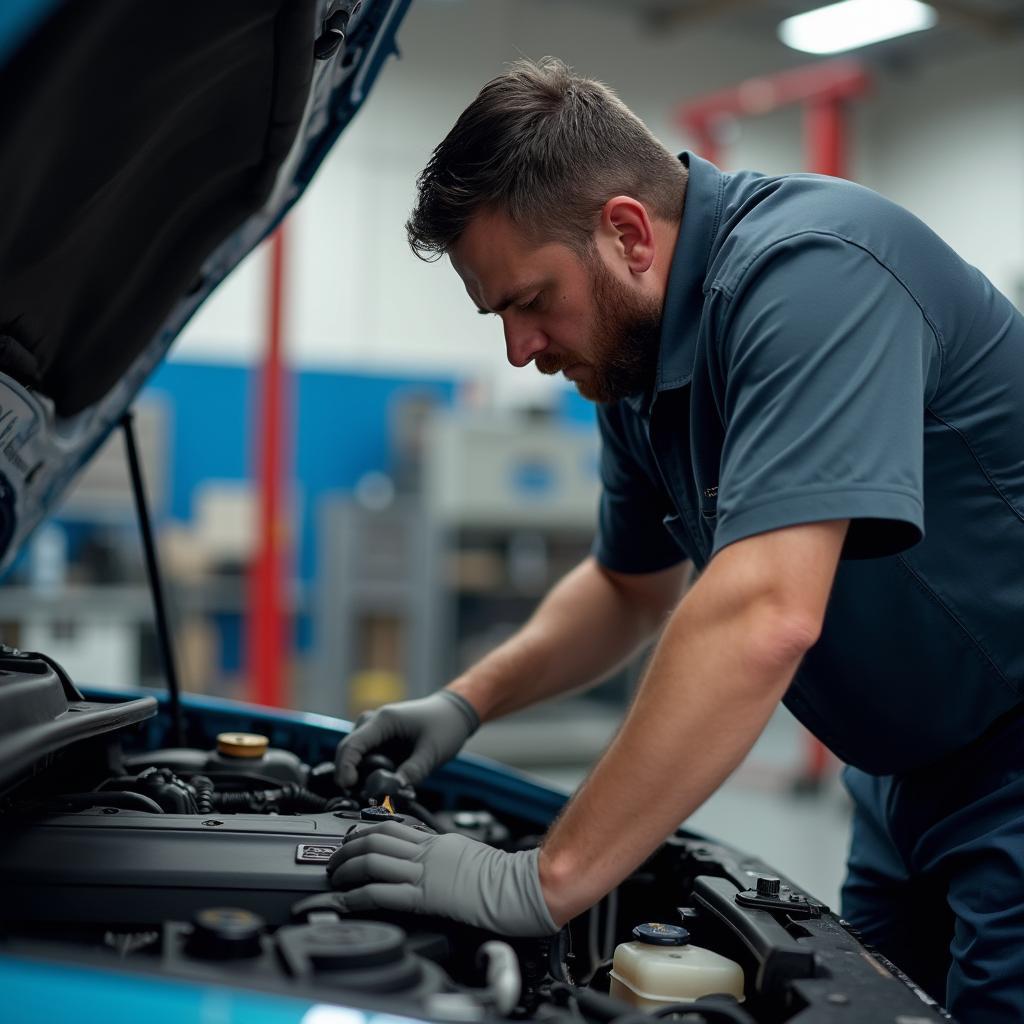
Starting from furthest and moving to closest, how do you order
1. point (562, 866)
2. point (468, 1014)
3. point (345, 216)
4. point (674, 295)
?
1. point (345, 216)
2. point (674, 295)
3. point (562, 866)
4. point (468, 1014)

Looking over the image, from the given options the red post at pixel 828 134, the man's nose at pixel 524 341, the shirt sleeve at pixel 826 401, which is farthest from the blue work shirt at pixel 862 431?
the red post at pixel 828 134

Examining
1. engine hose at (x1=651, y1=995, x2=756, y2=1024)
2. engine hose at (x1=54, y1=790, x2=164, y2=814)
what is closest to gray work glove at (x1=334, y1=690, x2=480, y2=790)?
engine hose at (x1=54, y1=790, x2=164, y2=814)

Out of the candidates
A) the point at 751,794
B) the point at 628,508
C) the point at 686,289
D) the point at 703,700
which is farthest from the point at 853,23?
the point at 703,700

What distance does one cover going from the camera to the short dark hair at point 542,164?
113 centimetres

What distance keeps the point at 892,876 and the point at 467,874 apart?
622mm

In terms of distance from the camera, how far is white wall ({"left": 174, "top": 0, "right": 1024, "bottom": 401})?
291 inches

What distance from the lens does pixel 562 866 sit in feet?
3.09

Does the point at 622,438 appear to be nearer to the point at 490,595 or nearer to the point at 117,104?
the point at 117,104

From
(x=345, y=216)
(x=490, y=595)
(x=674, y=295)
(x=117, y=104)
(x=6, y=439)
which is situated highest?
(x=345, y=216)

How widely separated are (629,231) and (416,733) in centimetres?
67

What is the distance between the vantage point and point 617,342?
1.22 meters

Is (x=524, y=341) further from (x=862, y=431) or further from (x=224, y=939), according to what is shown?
(x=224, y=939)

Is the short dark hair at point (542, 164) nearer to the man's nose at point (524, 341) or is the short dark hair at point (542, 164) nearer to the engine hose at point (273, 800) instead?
the man's nose at point (524, 341)

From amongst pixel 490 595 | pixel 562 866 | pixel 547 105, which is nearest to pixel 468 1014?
pixel 562 866
